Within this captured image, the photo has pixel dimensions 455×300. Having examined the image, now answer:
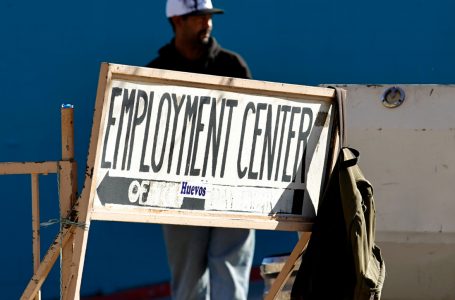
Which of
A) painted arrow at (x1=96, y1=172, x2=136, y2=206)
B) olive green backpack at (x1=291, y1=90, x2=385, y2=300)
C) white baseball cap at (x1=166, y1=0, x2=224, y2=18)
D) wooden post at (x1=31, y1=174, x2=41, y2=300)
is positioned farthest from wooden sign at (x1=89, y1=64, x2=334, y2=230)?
white baseball cap at (x1=166, y1=0, x2=224, y2=18)

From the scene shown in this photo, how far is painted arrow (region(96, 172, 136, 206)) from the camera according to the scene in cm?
415

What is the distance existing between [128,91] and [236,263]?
107cm

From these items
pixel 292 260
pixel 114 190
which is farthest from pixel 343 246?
pixel 114 190

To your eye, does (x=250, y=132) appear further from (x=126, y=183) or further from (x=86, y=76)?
(x=86, y=76)

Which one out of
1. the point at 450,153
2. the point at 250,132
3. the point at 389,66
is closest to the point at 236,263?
the point at 250,132

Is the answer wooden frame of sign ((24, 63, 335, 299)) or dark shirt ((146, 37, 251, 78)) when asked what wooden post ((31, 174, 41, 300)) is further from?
dark shirt ((146, 37, 251, 78))

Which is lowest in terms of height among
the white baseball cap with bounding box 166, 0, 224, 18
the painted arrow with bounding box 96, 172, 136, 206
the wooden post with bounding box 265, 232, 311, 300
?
the wooden post with bounding box 265, 232, 311, 300

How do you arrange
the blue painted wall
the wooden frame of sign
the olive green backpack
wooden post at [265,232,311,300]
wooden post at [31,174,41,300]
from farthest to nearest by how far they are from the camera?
the blue painted wall
wooden post at [265,232,311,300]
wooden post at [31,174,41,300]
the olive green backpack
the wooden frame of sign

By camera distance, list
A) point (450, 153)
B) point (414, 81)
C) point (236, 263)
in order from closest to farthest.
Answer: point (236, 263), point (450, 153), point (414, 81)

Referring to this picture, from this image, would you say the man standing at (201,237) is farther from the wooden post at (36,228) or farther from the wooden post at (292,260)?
the wooden post at (36,228)

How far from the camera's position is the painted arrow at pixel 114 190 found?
4.15 meters

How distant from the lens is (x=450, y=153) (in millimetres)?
5555

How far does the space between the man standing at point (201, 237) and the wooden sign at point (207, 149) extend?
432 millimetres

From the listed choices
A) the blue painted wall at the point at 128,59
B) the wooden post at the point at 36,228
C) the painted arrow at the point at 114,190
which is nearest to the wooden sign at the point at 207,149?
the painted arrow at the point at 114,190
